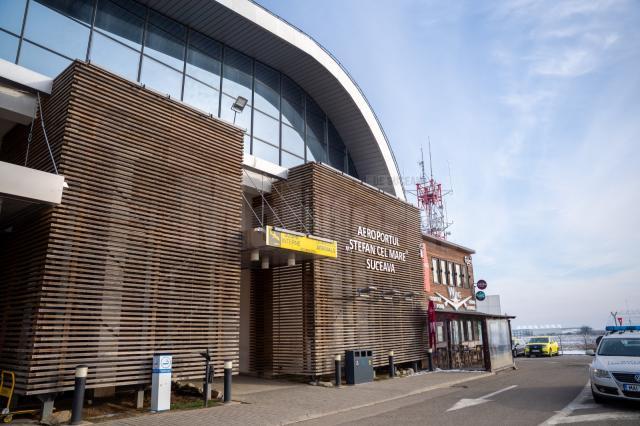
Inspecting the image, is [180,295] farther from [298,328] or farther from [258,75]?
[258,75]

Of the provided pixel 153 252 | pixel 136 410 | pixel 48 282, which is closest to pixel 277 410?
pixel 136 410

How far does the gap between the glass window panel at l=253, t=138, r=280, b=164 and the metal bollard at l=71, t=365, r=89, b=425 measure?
33.7 feet

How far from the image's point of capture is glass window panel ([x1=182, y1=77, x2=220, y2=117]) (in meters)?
15.1

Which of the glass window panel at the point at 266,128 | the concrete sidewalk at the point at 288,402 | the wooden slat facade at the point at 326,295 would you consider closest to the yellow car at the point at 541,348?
the wooden slat facade at the point at 326,295

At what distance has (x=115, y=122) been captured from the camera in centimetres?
1061

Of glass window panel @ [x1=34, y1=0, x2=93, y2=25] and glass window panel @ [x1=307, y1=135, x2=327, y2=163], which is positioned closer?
glass window panel @ [x1=34, y1=0, x2=93, y2=25]

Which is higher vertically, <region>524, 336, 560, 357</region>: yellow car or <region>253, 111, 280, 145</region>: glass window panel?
<region>253, 111, 280, 145</region>: glass window panel

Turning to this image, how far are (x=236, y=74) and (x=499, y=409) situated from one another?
14712mm

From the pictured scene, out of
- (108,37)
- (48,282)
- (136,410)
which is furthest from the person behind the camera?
(108,37)

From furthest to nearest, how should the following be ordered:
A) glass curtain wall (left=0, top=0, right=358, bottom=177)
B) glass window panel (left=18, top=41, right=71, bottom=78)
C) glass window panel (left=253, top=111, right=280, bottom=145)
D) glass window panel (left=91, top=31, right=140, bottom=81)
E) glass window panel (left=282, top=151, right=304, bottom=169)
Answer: glass window panel (left=282, top=151, right=304, bottom=169)
glass window panel (left=253, top=111, right=280, bottom=145)
glass window panel (left=91, top=31, right=140, bottom=81)
glass curtain wall (left=0, top=0, right=358, bottom=177)
glass window panel (left=18, top=41, right=71, bottom=78)

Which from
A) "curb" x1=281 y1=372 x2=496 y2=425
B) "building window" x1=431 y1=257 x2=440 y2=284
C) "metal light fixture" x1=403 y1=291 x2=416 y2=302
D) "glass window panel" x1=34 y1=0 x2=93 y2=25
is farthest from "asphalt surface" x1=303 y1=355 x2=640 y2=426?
"building window" x1=431 y1=257 x2=440 y2=284

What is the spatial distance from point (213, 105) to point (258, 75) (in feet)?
12.7

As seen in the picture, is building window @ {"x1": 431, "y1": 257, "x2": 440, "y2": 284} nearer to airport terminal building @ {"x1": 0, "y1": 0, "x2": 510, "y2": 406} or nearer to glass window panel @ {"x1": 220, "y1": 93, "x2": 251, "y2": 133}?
airport terminal building @ {"x1": 0, "y1": 0, "x2": 510, "y2": 406}

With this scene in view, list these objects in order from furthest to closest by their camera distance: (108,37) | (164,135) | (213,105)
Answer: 1. (213,105)
2. (108,37)
3. (164,135)
